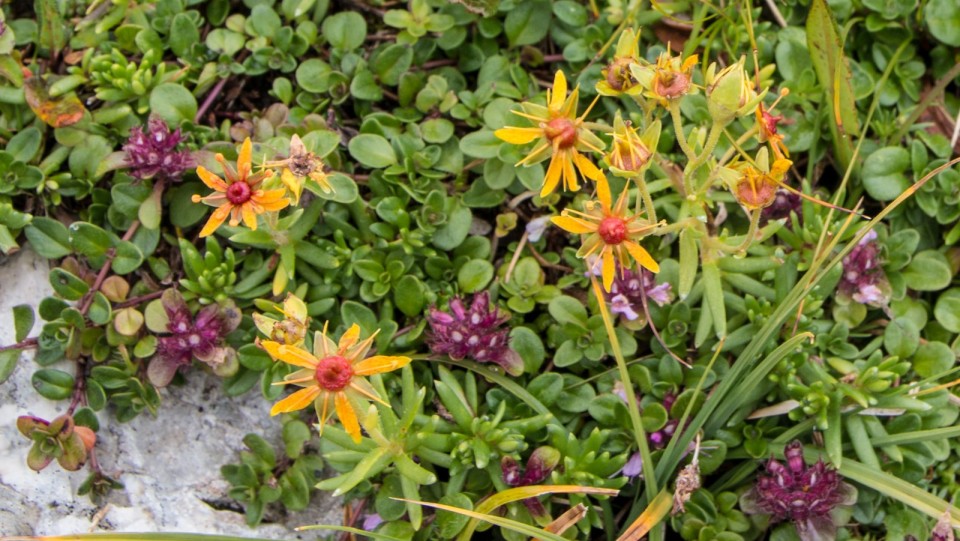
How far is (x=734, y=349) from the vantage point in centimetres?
304

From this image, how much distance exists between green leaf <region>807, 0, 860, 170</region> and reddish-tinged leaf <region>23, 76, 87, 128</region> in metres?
2.60

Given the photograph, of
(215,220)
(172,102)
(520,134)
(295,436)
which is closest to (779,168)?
(520,134)

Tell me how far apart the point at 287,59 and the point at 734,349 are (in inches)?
76.2

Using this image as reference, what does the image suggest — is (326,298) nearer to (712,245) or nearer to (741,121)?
(712,245)

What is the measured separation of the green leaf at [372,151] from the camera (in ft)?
10.3

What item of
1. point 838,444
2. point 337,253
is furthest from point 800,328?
point 337,253

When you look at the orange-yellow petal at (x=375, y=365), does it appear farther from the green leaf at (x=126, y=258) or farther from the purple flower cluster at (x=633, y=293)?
the green leaf at (x=126, y=258)

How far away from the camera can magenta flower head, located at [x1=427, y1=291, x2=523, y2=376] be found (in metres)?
2.85

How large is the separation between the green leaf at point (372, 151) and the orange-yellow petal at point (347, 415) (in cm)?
113

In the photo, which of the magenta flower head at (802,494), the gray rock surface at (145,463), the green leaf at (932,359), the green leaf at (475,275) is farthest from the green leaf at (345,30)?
the green leaf at (932,359)

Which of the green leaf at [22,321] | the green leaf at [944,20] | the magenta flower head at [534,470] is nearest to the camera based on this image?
the magenta flower head at [534,470]

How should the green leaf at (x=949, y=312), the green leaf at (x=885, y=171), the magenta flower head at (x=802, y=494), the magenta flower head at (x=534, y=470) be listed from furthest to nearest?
the green leaf at (x=885, y=171) → the green leaf at (x=949, y=312) → the magenta flower head at (x=534, y=470) → the magenta flower head at (x=802, y=494)

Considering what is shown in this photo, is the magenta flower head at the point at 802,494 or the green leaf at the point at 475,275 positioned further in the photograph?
the green leaf at the point at 475,275

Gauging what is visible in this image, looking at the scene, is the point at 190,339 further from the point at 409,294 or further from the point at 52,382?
the point at 409,294
